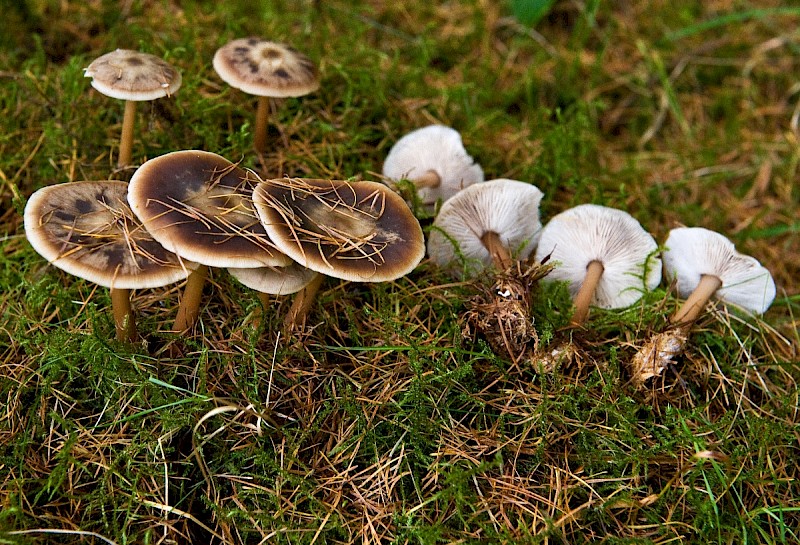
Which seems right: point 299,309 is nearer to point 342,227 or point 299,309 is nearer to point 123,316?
point 342,227

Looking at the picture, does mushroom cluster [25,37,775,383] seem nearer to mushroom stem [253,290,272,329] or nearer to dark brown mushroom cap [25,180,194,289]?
dark brown mushroom cap [25,180,194,289]

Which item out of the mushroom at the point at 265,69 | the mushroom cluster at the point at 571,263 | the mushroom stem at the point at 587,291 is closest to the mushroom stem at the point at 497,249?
the mushroom cluster at the point at 571,263

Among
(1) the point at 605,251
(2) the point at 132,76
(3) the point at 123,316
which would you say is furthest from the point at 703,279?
(2) the point at 132,76

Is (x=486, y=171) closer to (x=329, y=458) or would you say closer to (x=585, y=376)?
(x=585, y=376)

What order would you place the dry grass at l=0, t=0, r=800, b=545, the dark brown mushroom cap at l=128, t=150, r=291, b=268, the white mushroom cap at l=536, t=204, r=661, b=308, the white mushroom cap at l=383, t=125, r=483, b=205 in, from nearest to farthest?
the dark brown mushroom cap at l=128, t=150, r=291, b=268
the dry grass at l=0, t=0, r=800, b=545
the white mushroom cap at l=536, t=204, r=661, b=308
the white mushroom cap at l=383, t=125, r=483, b=205

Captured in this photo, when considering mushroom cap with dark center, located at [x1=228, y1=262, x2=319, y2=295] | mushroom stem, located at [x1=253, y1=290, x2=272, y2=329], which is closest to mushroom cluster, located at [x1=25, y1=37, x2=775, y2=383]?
mushroom cap with dark center, located at [x1=228, y1=262, x2=319, y2=295]

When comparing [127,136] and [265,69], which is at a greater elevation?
[265,69]
